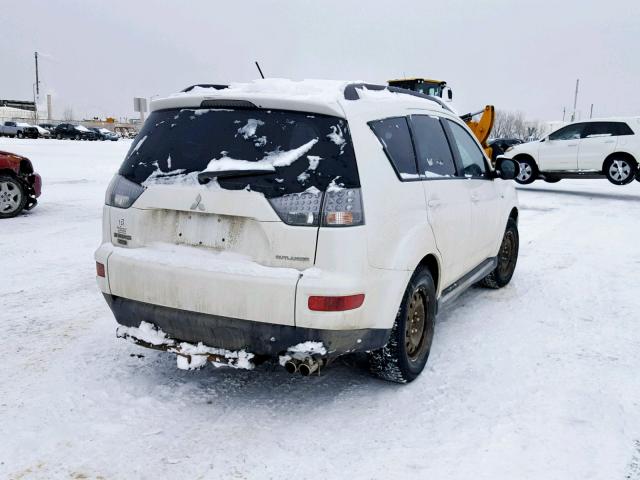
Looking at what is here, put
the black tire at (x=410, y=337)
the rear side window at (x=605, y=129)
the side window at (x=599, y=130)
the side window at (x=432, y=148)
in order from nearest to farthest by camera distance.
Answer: the black tire at (x=410, y=337) < the side window at (x=432, y=148) < the rear side window at (x=605, y=129) < the side window at (x=599, y=130)

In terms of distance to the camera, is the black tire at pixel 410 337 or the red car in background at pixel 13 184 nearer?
the black tire at pixel 410 337

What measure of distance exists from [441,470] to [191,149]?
2.14 metres

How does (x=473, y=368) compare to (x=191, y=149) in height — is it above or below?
below

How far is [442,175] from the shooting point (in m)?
4.13

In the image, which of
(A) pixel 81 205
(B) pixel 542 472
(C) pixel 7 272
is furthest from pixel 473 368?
(A) pixel 81 205

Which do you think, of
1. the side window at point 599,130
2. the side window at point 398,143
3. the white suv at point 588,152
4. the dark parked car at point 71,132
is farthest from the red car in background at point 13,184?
the dark parked car at point 71,132

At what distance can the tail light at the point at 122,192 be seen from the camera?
335 cm

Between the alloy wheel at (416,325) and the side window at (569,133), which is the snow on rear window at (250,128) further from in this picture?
the side window at (569,133)

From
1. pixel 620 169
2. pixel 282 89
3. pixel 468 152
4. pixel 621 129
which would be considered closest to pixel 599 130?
pixel 621 129

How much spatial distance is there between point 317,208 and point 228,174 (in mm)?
→ 512

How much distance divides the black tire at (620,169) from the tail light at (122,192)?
48.9 ft

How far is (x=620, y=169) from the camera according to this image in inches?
601

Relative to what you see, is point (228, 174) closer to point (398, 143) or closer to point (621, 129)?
point (398, 143)

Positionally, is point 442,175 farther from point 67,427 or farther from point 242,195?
point 67,427
